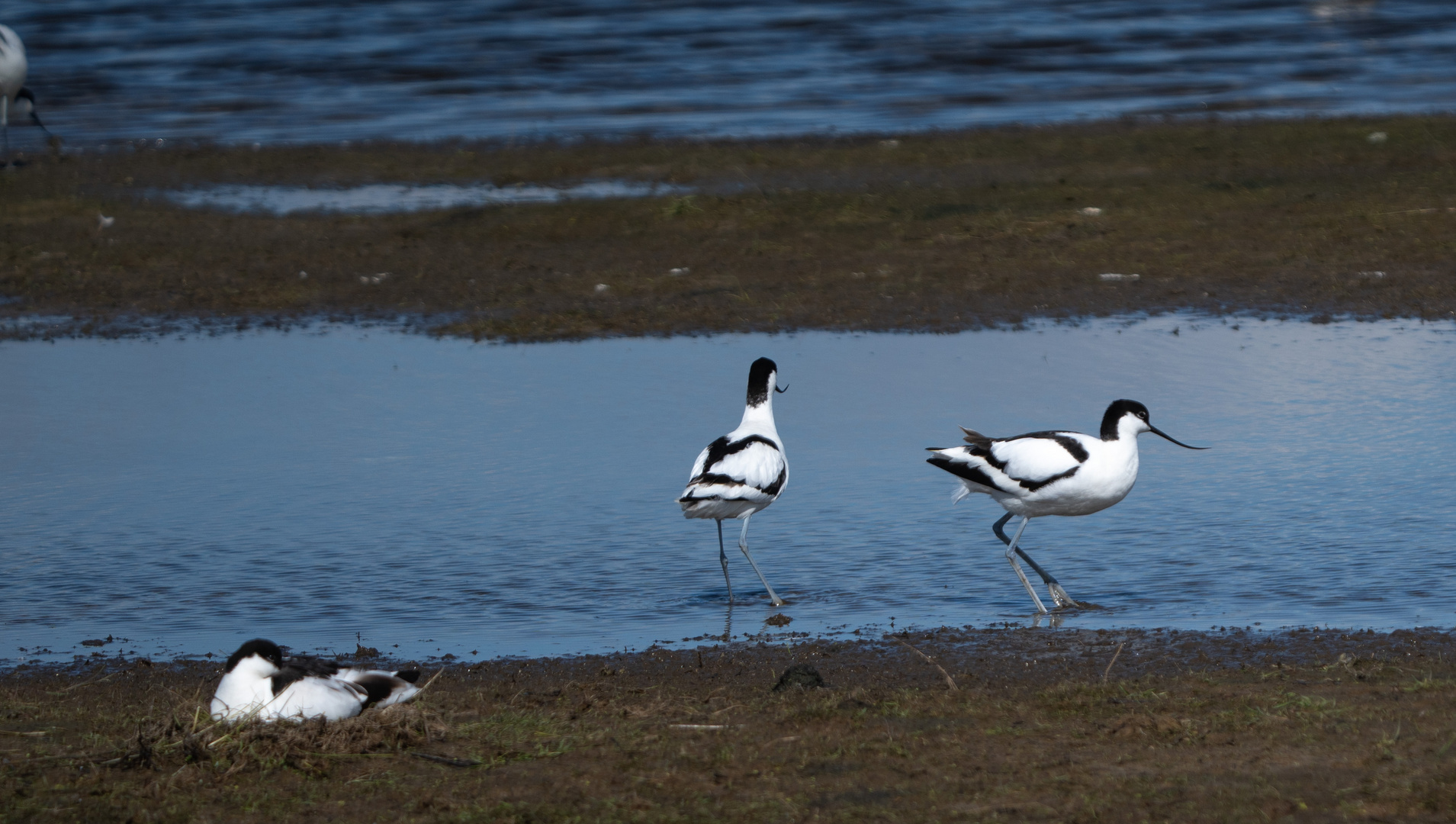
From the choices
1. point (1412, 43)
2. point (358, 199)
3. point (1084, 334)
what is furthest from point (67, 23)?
point (1084, 334)

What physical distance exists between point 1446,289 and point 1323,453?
3.88 meters

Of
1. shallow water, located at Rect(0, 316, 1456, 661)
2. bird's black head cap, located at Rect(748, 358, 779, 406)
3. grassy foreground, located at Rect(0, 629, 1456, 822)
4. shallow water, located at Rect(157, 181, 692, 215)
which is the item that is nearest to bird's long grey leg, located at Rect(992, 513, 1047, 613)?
shallow water, located at Rect(0, 316, 1456, 661)

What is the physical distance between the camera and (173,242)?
16.2 m

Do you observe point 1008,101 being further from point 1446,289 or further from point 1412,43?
point 1446,289

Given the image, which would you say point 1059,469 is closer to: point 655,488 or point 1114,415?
point 1114,415

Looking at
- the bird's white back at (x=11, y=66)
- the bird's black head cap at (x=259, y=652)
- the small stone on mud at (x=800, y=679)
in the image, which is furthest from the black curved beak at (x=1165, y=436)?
the bird's white back at (x=11, y=66)

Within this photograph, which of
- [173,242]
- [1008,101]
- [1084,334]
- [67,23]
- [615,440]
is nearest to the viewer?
[615,440]

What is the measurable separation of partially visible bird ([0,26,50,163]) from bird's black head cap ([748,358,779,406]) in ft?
51.6

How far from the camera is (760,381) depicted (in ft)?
28.7

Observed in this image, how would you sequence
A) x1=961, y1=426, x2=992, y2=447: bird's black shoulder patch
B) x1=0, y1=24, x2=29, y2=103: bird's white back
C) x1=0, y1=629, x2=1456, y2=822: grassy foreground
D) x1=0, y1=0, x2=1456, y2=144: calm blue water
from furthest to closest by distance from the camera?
x1=0, y1=0, x2=1456, y2=144: calm blue water → x1=0, y1=24, x2=29, y2=103: bird's white back → x1=961, y1=426, x2=992, y2=447: bird's black shoulder patch → x1=0, y1=629, x2=1456, y2=822: grassy foreground

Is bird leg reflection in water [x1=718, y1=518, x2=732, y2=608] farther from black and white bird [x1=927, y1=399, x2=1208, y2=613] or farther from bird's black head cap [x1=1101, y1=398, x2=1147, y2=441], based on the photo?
bird's black head cap [x1=1101, y1=398, x2=1147, y2=441]

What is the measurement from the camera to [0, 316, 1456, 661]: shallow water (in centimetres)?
734

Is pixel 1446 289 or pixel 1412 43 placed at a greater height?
pixel 1412 43

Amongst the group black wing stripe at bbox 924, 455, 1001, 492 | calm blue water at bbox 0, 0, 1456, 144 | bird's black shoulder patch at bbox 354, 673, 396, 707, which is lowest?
bird's black shoulder patch at bbox 354, 673, 396, 707
